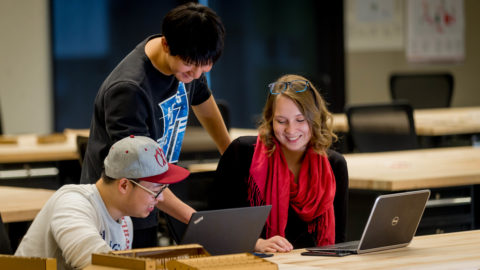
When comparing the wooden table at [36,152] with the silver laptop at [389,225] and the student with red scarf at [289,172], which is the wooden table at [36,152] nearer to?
the student with red scarf at [289,172]

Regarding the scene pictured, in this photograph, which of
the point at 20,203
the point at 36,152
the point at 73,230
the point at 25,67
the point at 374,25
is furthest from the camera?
the point at 374,25

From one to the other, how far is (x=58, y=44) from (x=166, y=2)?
1166 millimetres

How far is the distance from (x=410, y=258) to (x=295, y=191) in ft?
2.44

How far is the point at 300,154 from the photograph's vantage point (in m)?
3.11

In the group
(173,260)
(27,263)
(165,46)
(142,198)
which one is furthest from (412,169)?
(27,263)

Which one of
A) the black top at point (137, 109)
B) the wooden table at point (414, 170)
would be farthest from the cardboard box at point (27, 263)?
the wooden table at point (414, 170)

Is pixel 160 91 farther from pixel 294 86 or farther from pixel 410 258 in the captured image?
pixel 410 258

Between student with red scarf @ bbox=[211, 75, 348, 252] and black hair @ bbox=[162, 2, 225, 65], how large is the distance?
0.62 m

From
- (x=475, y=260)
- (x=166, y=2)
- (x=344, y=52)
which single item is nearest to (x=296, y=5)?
(x=344, y=52)

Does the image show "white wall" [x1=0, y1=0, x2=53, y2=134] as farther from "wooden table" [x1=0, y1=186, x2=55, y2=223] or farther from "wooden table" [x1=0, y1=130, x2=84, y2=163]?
"wooden table" [x1=0, y1=186, x2=55, y2=223]

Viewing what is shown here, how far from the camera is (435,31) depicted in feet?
29.5

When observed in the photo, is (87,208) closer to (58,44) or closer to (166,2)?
(58,44)

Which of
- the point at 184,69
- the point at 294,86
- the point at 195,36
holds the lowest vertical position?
the point at 294,86

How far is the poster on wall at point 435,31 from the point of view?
347 inches
